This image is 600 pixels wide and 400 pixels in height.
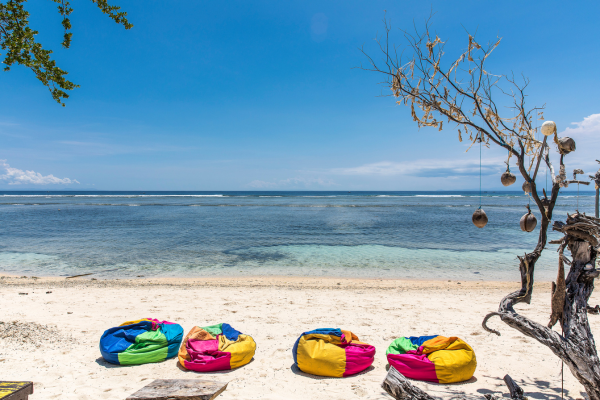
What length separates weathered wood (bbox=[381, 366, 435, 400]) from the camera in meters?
2.45

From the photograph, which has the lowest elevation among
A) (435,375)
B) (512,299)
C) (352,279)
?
(352,279)

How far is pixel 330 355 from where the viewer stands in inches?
158

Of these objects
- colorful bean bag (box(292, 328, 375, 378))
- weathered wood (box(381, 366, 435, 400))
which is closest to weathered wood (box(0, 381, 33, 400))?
colorful bean bag (box(292, 328, 375, 378))

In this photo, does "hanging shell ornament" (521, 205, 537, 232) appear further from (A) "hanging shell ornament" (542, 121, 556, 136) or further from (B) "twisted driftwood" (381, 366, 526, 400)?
(B) "twisted driftwood" (381, 366, 526, 400)

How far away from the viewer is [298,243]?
56.1 feet

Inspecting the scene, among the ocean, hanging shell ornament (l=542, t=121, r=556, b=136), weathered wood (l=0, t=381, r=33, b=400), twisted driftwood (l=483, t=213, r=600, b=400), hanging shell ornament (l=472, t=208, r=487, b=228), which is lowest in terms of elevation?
the ocean

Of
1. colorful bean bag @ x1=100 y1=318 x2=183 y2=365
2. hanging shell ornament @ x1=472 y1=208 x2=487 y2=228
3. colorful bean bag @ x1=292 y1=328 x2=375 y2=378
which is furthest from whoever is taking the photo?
colorful bean bag @ x1=100 y1=318 x2=183 y2=365

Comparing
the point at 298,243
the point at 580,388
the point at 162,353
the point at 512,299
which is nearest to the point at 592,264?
the point at 512,299

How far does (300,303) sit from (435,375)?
3.83 meters

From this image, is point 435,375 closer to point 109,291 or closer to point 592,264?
point 592,264

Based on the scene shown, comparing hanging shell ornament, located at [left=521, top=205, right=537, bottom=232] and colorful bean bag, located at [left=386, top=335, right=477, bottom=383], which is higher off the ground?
hanging shell ornament, located at [left=521, top=205, right=537, bottom=232]

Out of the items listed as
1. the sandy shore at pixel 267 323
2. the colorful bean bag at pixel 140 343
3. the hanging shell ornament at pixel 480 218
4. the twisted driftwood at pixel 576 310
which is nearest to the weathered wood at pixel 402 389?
the twisted driftwood at pixel 576 310

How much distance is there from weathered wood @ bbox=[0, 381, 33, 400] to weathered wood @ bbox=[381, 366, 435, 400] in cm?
325

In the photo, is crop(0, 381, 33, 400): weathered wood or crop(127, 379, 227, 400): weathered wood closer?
crop(0, 381, 33, 400): weathered wood
